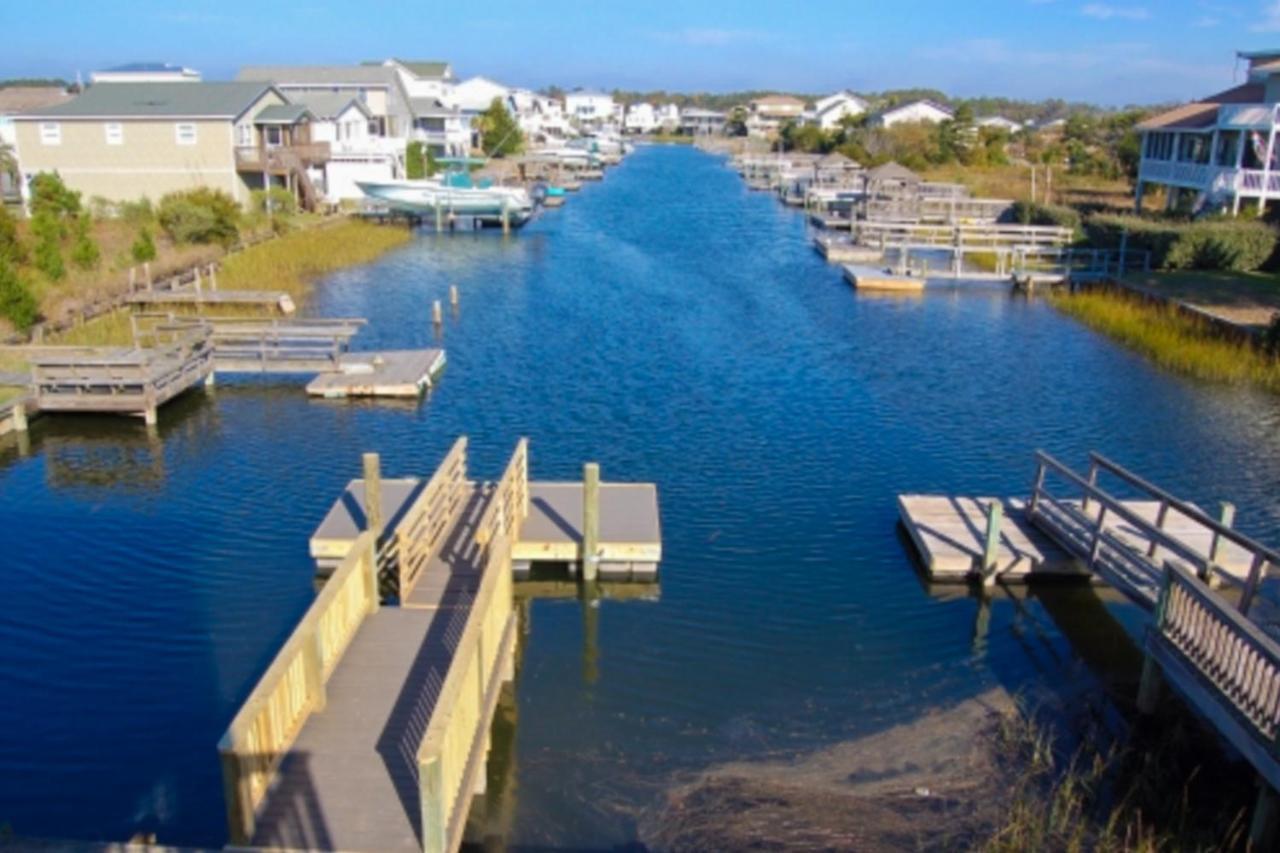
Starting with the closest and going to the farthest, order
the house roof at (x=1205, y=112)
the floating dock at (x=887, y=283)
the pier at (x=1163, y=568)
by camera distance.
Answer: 1. the pier at (x=1163, y=568)
2. the floating dock at (x=887, y=283)
3. the house roof at (x=1205, y=112)

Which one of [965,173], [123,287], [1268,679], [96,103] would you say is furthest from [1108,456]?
[965,173]

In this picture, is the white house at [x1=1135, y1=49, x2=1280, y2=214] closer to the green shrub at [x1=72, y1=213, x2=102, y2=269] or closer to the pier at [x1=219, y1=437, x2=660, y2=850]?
the pier at [x1=219, y1=437, x2=660, y2=850]

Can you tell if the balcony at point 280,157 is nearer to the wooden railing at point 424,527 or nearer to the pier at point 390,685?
the wooden railing at point 424,527

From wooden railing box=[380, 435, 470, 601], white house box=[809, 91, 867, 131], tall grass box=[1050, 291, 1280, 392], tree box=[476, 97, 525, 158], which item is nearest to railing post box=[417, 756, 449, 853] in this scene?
wooden railing box=[380, 435, 470, 601]

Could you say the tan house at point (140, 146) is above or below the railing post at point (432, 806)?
above

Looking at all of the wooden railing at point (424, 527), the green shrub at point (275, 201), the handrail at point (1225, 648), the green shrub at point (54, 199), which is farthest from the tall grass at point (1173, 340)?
the green shrub at point (54, 199)

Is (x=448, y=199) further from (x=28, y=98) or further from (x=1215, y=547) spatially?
(x=1215, y=547)
